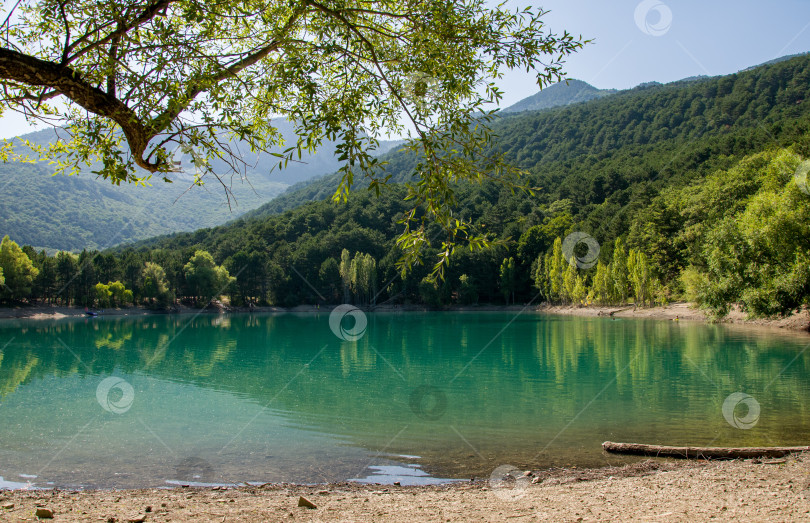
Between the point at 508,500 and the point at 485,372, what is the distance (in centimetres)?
1524

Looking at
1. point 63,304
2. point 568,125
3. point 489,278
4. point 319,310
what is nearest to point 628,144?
point 568,125

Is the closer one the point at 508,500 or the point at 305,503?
the point at 305,503

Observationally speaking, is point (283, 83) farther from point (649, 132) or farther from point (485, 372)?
point (649, 132)

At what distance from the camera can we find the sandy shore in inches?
237

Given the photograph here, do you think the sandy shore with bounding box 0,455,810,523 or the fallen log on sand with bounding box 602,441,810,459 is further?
the fallen log on sand with bounding box 602,441,810,459

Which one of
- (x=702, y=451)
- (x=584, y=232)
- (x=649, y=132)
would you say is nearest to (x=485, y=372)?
(x=702, y=451)

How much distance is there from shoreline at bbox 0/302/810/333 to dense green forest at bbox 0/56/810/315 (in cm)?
206

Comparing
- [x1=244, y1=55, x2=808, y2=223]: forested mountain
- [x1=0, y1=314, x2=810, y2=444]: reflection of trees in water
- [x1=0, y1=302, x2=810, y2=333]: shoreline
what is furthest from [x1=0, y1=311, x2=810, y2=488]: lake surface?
[x1=244, y1=55, x2=808, y2=223]: forested mountain

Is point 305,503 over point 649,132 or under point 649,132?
under

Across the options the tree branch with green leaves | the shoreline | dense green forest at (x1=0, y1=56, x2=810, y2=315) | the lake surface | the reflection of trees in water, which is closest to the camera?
the tree branch with green leaves

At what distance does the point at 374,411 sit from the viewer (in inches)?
583

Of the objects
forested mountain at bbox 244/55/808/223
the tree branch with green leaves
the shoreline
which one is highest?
forested mountain at bbox 244/55/808/223

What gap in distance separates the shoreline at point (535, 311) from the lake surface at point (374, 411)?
46.3ft

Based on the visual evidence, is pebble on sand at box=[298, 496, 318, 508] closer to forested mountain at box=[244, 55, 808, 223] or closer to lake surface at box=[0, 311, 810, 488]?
lake surface at box=[0, 311, 810, 488]
